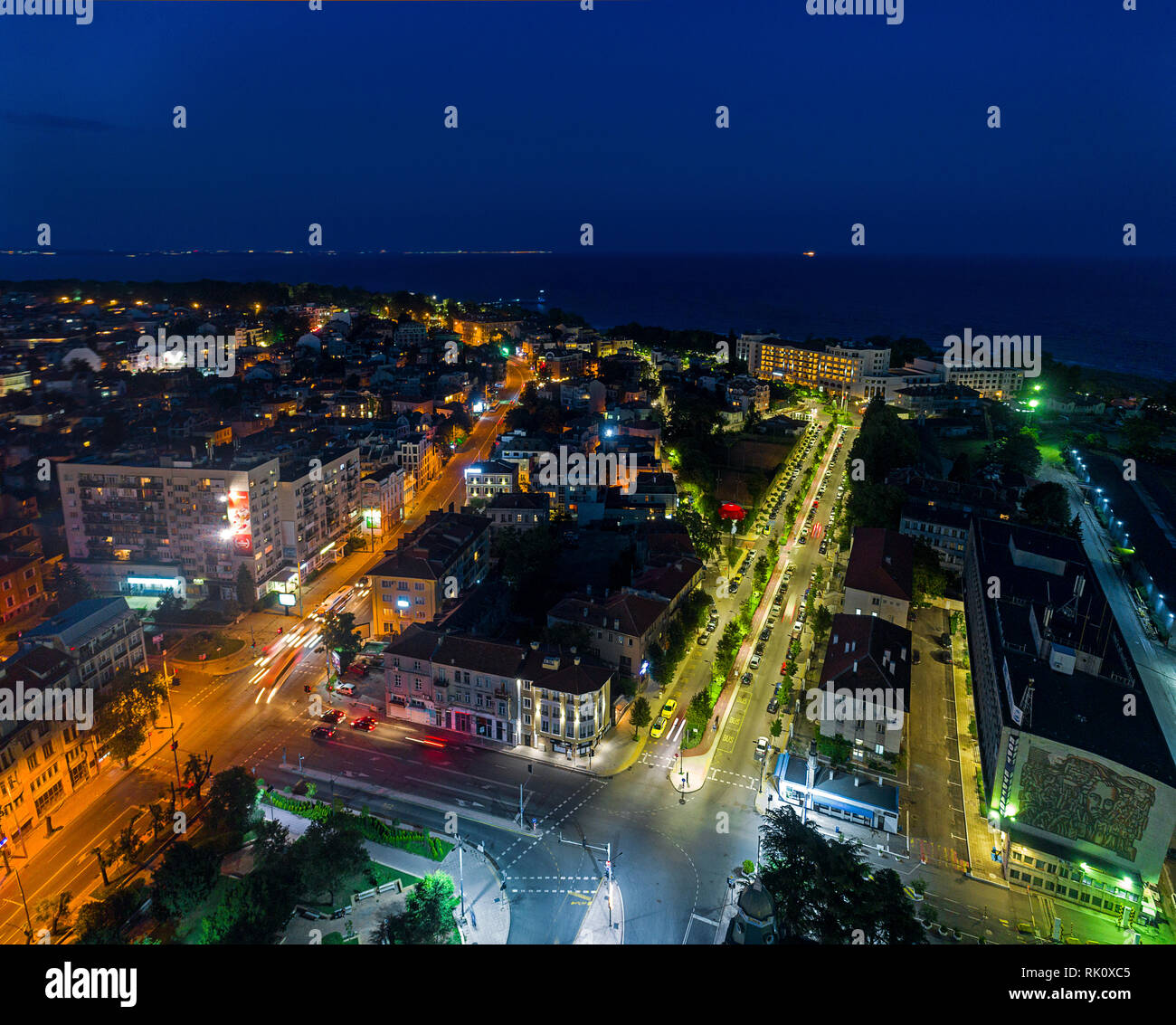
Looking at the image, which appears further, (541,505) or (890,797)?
(541,505)

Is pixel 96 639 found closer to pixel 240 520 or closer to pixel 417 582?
pixel 240 520

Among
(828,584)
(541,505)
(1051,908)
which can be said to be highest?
(541,505)

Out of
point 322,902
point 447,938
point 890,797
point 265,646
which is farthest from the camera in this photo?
point 265,646

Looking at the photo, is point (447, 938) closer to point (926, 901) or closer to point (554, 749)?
point (554, 749)

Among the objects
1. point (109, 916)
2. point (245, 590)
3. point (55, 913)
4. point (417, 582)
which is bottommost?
point (55, 913)

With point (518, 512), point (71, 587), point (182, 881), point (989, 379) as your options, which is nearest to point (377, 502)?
point (518, 512)
